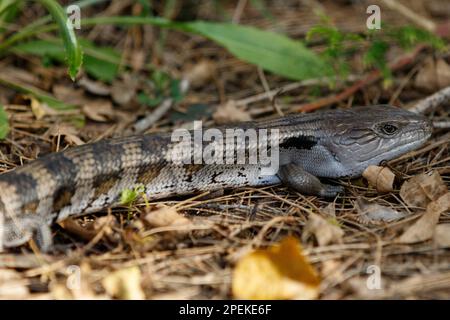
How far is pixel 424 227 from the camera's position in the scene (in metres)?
3.59

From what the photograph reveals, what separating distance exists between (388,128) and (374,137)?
0.45 ft

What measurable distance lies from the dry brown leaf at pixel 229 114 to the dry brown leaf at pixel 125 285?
2.57 m

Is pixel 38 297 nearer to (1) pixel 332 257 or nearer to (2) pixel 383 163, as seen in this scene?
(1) pixel 332 257

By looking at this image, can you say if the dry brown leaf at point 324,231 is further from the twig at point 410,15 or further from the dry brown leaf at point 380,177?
the twig at point 410,15

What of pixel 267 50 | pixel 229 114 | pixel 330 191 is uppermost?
pixel 267 50

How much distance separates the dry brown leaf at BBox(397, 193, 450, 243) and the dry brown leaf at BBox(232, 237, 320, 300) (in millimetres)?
779

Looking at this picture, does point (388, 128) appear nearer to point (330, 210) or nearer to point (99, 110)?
point (330, 210)

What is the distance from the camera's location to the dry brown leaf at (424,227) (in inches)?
139

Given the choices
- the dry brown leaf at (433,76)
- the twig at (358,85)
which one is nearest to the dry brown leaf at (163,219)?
the twig at (358,85)

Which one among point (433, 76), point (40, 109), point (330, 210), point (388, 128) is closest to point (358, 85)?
point (433, 76)

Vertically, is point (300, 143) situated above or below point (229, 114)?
below

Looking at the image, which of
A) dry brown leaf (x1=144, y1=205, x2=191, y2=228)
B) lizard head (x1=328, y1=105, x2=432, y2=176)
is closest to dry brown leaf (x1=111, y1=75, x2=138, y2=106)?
lizard head (x1=328, y1=105, x2=432, y2=176)

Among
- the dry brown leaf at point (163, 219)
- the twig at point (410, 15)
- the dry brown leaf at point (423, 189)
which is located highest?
the twig at point (410, 15)

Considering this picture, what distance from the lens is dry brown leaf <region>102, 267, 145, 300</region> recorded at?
10.3ft
